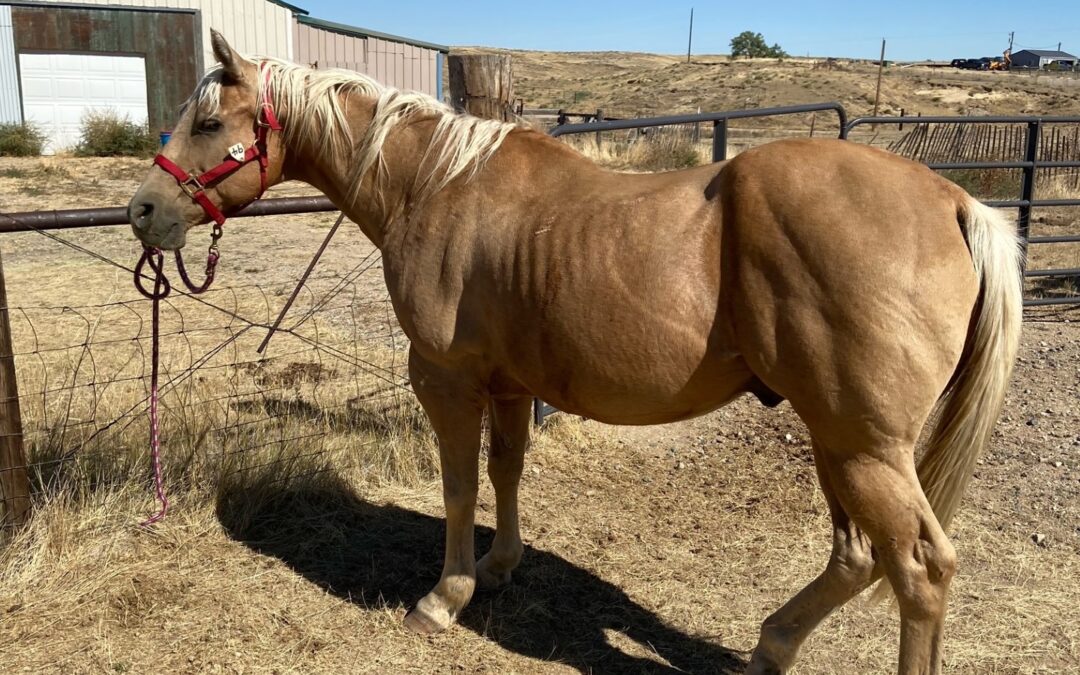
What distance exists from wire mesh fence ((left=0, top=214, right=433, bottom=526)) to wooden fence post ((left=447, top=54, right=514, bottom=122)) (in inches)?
51.2

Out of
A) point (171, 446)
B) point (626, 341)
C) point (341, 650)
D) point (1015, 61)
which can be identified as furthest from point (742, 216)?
point (1015, 61)

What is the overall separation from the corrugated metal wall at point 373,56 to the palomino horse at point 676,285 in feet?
64.8

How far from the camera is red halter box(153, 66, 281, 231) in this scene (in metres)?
2.84

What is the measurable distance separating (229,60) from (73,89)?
66.8 ft

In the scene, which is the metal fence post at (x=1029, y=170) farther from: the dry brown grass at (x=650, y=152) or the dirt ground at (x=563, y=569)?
the dry brown grass at (x=650, y=152)

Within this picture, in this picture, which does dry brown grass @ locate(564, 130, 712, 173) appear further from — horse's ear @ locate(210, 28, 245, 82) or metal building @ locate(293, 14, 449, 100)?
horse's ear @ locate(210, 28, 245, 82)

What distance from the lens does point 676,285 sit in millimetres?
2363

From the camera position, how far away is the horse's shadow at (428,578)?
9.88 ft

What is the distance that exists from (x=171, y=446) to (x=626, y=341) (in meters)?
2.62

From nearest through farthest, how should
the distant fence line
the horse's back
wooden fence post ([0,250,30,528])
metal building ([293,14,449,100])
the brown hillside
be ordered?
the horse's back → wooden fence post ([0,250,30,528]) → the distant fence line → metal building ([293,14,449,100]) → the brown hillside

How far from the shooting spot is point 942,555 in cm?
232

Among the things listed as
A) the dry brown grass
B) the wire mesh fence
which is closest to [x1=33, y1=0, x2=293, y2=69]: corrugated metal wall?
the dry brown grass

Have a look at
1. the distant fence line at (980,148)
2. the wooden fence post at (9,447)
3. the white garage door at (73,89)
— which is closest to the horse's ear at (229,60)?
the wooden fence post at (9,447)

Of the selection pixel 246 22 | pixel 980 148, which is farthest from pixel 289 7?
pixel 980 148
